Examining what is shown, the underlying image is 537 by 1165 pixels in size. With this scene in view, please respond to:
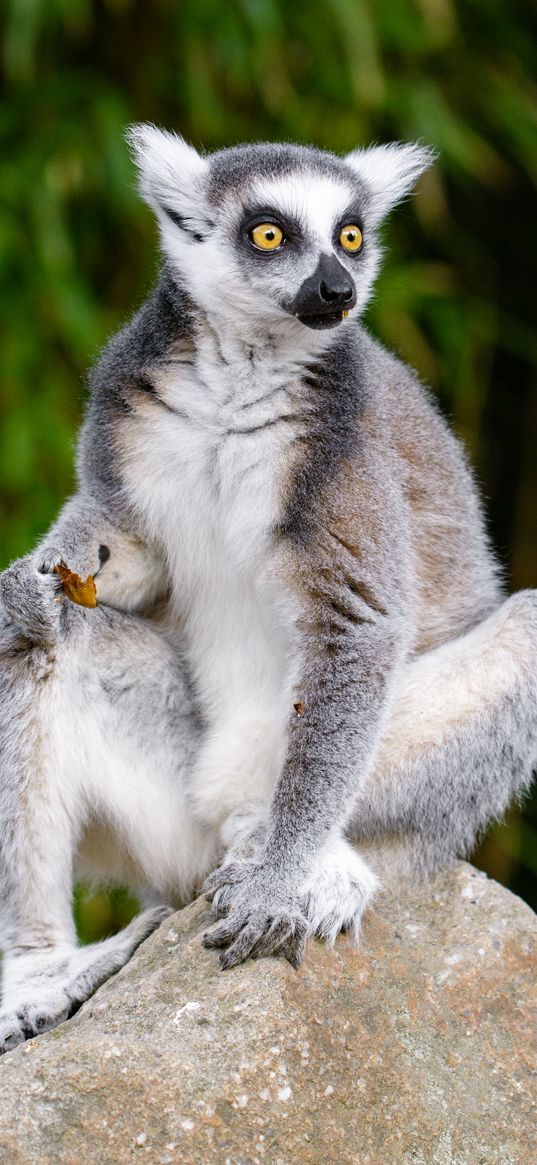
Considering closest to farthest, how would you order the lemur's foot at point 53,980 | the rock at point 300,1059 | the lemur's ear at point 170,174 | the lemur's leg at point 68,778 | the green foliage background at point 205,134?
the rock at point 300,1059
the lemur's foot at point 53,980
the lemur's leg at point 68,778
the lemur's ear at point 170,174
the green foliage background at point 205,134

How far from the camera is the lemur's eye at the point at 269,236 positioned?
11.6 feet

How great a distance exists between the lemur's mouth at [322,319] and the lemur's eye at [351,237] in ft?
1.03

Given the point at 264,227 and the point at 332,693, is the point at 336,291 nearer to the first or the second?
the point at 264,227

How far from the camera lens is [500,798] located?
3709 mm

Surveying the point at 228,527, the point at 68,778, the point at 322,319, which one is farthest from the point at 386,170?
the point at 68,778

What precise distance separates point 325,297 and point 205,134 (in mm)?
3358

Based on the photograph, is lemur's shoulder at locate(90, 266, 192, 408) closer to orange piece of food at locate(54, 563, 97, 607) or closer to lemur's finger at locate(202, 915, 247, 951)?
orange piece of food at locate(54, 563, 97, 607)

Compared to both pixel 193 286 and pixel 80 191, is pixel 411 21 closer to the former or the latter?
pixel 80 191

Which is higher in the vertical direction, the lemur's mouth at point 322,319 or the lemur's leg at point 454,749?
the lemur's mouth at point 322,319

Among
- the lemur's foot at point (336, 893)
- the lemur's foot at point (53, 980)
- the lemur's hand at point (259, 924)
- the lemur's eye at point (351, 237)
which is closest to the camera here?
the lemur's hand at point (259, 924)

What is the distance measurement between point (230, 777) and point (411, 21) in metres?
4.25

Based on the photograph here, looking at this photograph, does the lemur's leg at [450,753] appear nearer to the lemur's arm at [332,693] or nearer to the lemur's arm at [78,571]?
the lemur's arm at [332,693]

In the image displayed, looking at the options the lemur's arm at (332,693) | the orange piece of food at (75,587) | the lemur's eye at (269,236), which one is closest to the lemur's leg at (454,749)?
the lemur's arm at (332,693)

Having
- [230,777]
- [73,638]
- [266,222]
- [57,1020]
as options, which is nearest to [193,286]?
[266,222]
